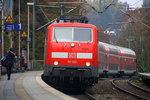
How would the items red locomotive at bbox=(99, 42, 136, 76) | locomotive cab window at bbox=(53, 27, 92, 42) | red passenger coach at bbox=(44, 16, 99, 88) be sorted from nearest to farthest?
red passenger coach at bbox=(44, 16, 99, 88), locomotive cab window at bbox=(53, 27, 92, 42), red locomotive at bbox=(99, 42, 136, 76)

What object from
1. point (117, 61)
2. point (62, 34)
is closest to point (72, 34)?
point (62, 34)

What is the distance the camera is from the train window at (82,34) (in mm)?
19062

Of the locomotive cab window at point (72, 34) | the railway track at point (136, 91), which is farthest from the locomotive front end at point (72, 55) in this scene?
the railway track at point (136, 91)

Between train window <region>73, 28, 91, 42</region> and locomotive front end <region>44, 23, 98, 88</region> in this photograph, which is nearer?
locomotive front end <region>44, 23, 98, 88</region>

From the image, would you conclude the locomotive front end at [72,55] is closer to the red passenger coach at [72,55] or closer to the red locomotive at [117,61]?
the red passenger coach at [72,55]

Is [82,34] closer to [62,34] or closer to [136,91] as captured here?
[62,34]

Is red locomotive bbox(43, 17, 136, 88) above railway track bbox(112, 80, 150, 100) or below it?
above

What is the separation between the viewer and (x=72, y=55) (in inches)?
731

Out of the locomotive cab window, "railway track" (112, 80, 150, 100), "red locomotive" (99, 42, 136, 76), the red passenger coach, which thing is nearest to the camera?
the red passenger coach

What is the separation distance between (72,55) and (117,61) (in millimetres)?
21463

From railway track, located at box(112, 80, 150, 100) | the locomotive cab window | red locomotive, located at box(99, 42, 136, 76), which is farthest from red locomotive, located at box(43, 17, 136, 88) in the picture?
red locomotive, located at box(99, 42, 136, 76)

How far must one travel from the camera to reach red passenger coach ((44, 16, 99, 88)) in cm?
1839

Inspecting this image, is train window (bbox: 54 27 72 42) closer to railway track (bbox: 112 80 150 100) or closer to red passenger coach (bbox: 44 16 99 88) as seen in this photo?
red passenger coach (bbox: 44 16 99 88)

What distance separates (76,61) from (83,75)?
26.4 inches
